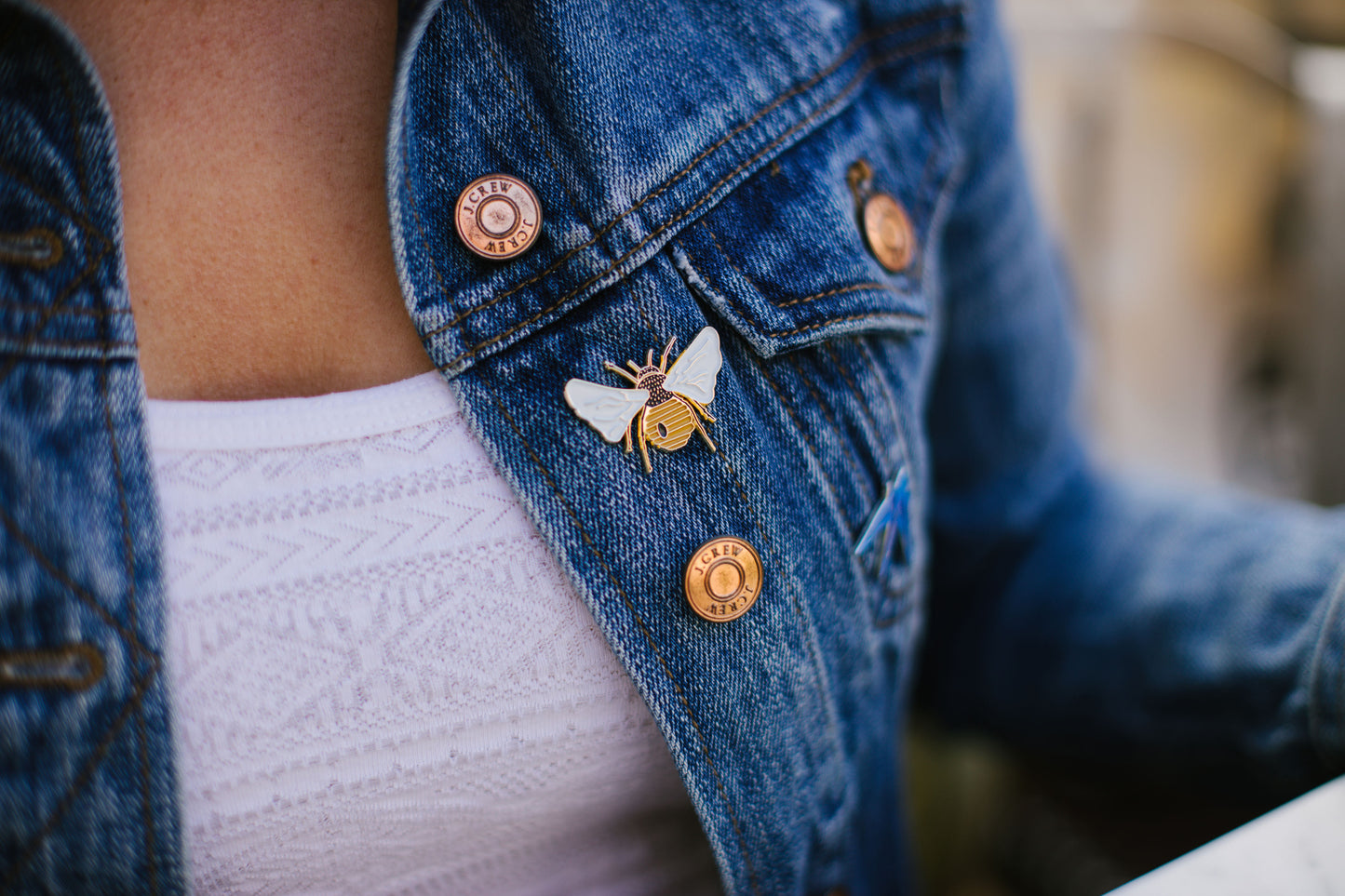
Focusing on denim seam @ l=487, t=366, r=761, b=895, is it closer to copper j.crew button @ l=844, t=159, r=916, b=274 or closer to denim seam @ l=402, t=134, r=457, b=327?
denim seam @ l=402, t=134, r=457, b=327

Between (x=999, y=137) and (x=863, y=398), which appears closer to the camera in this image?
Result: (x=863, y=398)

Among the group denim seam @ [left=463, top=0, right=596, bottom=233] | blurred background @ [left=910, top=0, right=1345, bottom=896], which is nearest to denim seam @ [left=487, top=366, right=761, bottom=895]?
denim seam @ [left=463, top=0, right=596, bottom=233]

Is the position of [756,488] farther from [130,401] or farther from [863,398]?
[130,401]

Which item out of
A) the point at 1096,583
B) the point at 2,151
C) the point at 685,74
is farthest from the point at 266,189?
the point at 1096,583

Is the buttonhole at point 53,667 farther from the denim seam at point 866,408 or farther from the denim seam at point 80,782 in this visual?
the denim seam at point 866,408

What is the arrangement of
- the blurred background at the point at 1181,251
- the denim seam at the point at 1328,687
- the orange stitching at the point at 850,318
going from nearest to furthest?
the orange stitching at the point at 850,318
the denim seam at the point at 1328,687
the blurred background at the point at 1181,251

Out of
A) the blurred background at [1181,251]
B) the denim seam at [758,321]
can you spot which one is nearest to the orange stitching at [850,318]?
the denim seam at [758,321]

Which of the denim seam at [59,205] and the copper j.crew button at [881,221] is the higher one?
the denim seam at [59,205]
